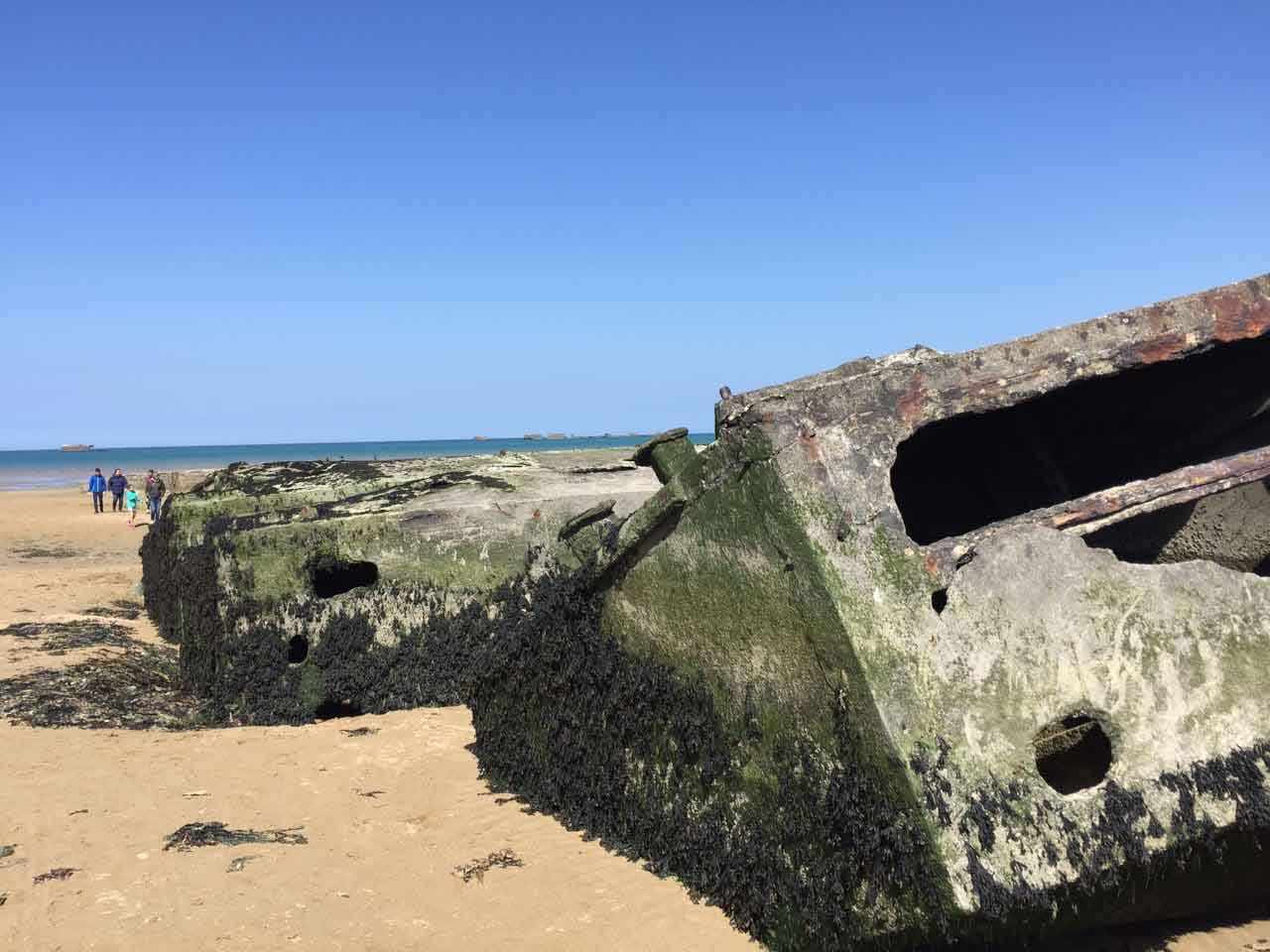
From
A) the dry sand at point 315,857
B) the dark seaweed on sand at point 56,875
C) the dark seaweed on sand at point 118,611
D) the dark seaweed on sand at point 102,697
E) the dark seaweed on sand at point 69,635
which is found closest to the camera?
the dry sand at point 315,857

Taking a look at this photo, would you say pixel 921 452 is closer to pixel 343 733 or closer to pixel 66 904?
pixel 343 733

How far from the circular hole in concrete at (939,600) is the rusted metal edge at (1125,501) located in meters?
0.10

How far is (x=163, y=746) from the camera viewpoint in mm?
6359

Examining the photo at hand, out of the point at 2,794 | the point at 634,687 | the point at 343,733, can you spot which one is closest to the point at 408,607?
the point at 343,733

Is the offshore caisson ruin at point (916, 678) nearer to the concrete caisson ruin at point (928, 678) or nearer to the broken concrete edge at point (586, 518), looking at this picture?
the concrete caisson ruin at point (928, 678)

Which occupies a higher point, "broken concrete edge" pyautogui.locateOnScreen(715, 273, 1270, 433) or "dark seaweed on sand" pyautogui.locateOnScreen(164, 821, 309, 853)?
"broken concrete edge" pyautogui.locateOnScreen(715, 273, 1270, 433)

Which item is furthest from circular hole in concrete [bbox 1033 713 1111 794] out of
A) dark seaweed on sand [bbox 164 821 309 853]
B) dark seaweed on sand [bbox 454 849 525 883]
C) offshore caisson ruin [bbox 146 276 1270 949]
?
dark seaweed on sand [bbox 164 821 309 853]

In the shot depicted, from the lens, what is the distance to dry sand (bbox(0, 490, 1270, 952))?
394cm

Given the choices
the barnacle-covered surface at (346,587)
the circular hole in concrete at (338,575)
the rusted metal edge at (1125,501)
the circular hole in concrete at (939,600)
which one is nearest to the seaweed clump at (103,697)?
the barnacle-covered surface at (346,587)

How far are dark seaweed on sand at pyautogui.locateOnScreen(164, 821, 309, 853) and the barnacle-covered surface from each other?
2.12 m

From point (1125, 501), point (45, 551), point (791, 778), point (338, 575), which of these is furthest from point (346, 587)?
point (45, 551)

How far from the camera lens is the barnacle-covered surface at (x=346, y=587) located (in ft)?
23.6

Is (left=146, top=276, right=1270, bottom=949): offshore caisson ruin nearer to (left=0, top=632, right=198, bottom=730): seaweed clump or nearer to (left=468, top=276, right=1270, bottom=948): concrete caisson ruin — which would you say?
(left=468, top=276, right=1270, bottom=948): concrete caisson ruin

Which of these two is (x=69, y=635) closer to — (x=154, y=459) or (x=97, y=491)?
(x=97, y=491)
